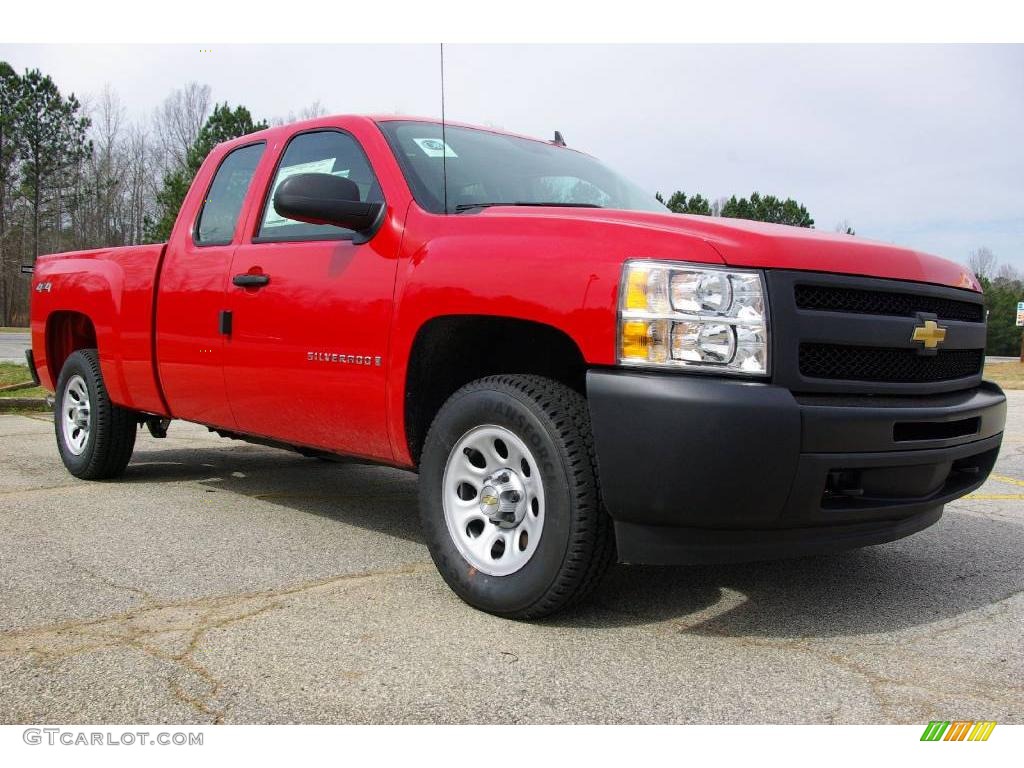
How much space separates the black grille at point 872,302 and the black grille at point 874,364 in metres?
0.13

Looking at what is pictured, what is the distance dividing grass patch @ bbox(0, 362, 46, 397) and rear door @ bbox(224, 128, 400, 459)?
6.34m

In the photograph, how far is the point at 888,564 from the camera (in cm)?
404

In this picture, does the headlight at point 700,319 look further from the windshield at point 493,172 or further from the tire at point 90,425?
the tire at point 90,425

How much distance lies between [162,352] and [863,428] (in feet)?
11.9

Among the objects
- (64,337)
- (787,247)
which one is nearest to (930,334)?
(787,247)

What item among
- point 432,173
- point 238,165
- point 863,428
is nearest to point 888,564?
point 863,428

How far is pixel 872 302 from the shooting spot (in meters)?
3.02

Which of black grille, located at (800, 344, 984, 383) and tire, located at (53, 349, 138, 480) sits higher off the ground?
black grille, located at (800, 344, 984, 383)

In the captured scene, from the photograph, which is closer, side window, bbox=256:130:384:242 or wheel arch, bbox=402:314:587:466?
wheel arch, bbox=402:314:587:466

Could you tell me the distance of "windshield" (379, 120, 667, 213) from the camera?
150 inches

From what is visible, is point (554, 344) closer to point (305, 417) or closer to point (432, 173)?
point (432, 173)

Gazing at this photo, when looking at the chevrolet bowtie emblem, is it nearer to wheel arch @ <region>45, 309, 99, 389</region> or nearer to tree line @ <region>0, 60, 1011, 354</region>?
wheel arch @ <region>45, 309, 99, 389</region>
